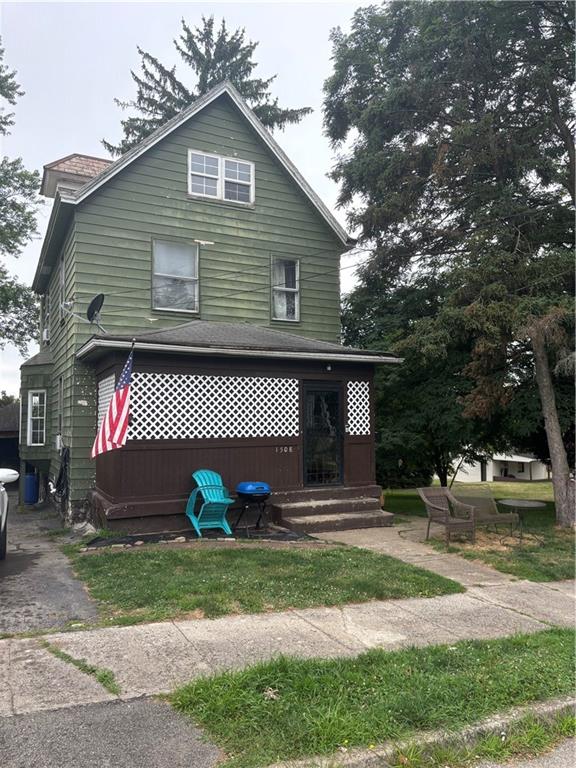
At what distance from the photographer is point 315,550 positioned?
317 inches

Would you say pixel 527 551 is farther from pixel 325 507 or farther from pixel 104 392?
pixel 104 392

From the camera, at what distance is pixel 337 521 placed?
9.99m

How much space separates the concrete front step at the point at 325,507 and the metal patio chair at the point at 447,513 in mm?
1801

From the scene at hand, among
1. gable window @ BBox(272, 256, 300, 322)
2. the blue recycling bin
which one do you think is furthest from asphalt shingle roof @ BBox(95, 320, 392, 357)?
the blue recycling bin

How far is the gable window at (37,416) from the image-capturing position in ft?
48.8

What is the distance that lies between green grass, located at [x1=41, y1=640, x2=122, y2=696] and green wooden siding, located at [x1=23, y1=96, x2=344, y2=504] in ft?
23.7

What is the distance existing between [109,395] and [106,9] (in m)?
7.13

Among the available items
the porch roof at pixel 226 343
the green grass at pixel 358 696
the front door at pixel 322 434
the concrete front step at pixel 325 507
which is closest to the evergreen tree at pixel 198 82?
the porch roof at pixel 226 343

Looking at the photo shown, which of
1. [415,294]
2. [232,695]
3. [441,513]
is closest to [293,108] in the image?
[415,294]

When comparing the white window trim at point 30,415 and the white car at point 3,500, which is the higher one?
the white window trim at point 30,415

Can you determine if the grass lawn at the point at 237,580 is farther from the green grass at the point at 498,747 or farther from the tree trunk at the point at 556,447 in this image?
the tree trunk at the point at 556,447

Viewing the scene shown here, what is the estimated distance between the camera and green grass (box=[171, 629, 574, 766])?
122 inches

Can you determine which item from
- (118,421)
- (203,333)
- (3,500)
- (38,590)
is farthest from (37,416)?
(38,590)

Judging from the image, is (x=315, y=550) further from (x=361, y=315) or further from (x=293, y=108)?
(x=293, y=108)
